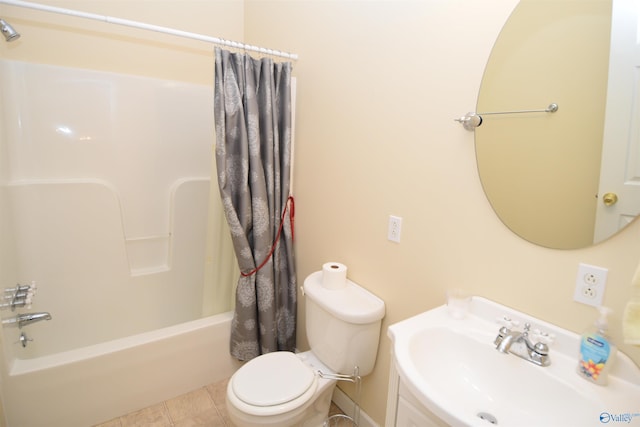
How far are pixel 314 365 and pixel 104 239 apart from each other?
148 cm

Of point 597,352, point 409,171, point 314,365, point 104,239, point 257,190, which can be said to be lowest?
point 314,365

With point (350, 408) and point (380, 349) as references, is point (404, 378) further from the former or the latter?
point (350, 408)

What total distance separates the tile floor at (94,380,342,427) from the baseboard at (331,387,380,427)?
37mm

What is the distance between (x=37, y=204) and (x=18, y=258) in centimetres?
30

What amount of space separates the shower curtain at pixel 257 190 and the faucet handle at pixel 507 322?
117 centimetres

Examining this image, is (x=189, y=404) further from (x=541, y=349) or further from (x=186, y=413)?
(x=541, y=349)

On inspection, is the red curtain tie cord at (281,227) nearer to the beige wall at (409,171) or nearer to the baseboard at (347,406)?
the beige wall at (409,171)

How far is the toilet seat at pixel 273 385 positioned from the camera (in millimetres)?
1251

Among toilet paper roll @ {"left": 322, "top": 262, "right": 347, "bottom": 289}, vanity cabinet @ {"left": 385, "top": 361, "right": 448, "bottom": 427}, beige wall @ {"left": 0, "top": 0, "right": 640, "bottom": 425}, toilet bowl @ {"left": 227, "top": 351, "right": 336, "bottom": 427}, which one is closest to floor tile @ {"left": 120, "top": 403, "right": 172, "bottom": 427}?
toilet bowl @ {"left": 227, "top": 351, "right": 336, "bottom": 427}

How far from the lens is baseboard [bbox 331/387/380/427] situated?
1621 mm

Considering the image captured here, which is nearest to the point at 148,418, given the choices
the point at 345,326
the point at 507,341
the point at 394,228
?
the point at 345,326

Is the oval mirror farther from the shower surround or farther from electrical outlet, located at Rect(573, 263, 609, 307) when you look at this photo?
the shower surround

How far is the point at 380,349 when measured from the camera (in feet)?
4.97

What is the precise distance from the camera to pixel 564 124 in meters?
0.93
